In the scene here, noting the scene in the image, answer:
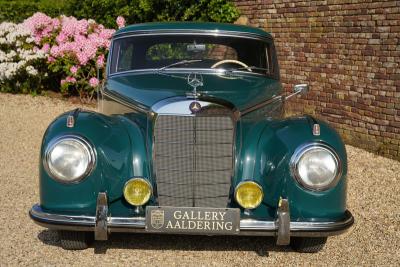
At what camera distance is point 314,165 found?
401 cm

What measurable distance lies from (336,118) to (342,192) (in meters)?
4.33

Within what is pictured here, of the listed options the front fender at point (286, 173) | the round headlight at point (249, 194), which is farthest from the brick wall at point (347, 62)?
the round headlight at point (249, 194)

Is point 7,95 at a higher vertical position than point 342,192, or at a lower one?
lower

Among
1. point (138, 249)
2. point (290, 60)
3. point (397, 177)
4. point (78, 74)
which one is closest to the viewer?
point (138, 249)

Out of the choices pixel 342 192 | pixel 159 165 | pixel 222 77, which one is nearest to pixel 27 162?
pixel 222 77

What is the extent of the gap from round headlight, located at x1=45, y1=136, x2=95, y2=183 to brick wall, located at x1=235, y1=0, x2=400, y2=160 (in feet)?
14.4

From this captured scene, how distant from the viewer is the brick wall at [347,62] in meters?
7.38

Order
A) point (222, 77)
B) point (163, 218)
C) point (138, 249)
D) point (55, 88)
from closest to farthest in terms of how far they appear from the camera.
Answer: point (163, 218), point (138, 249), point (222, 77), point (55, 88)

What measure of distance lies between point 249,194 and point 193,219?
1.33 ft

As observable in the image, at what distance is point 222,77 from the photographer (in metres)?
5.12

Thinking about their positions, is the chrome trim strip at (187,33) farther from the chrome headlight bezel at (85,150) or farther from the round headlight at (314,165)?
the round headlight at (314,165)

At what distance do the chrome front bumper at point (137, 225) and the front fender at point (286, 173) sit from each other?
8 cm

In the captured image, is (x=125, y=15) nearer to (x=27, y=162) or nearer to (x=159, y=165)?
(x=27, y=162)

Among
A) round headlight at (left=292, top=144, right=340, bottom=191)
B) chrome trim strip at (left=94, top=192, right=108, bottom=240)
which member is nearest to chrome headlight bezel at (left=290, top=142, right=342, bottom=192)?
round headlight at (left=292, top=144, right=340, bottom=191)
